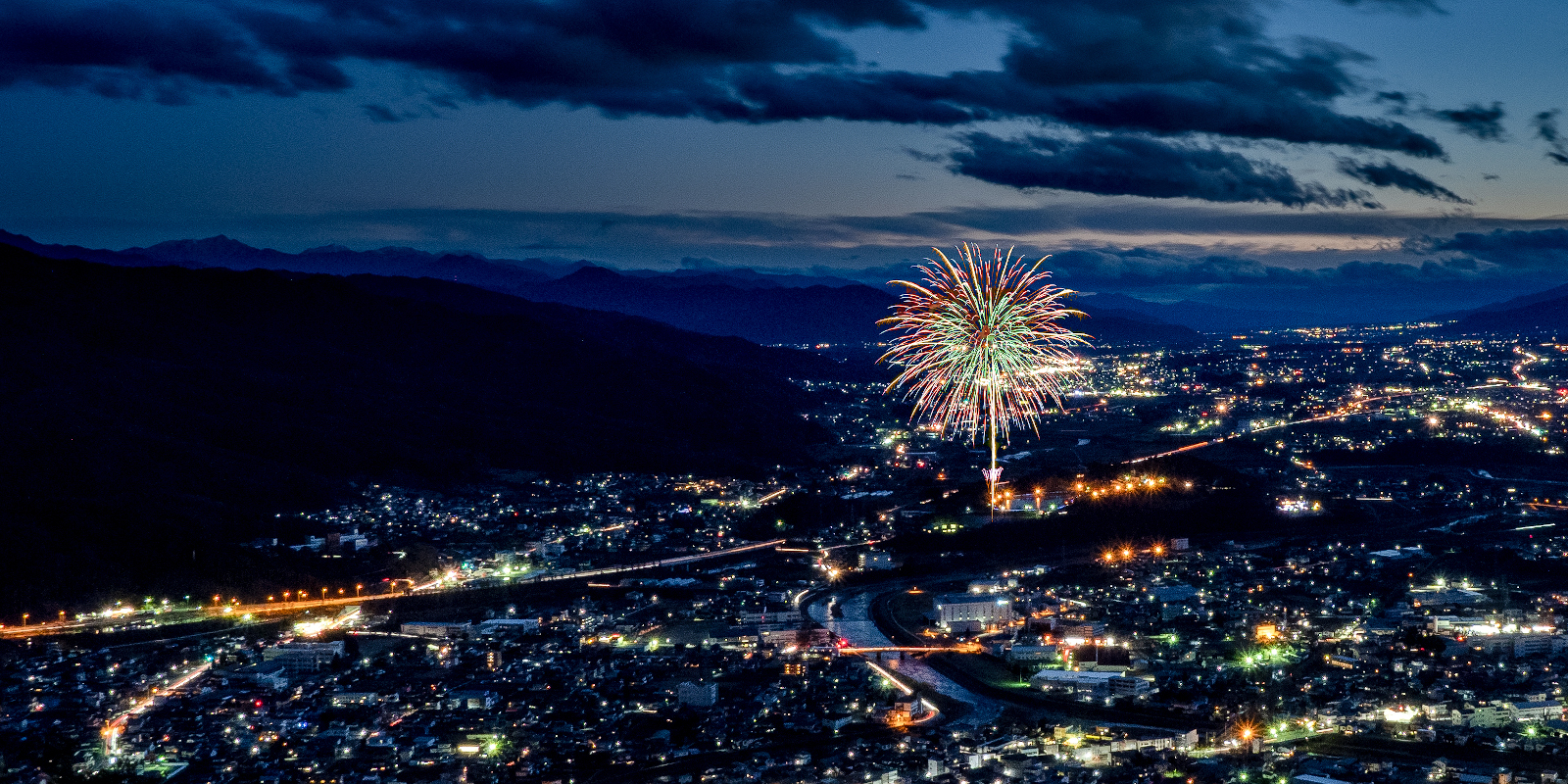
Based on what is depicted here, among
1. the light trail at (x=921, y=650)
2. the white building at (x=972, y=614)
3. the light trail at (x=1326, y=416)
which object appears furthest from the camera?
the light trail at (x=1326, y=416)

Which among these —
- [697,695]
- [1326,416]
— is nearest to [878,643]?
[697,695]

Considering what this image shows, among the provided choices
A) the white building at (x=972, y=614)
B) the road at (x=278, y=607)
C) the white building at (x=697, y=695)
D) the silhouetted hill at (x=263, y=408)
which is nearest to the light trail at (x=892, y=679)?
the white building at (x=697, y=695)

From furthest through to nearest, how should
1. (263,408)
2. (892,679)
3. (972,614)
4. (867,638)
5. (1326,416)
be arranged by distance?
(1326,416)
(263,408)
(972,614)
(867,638)
(892,679)

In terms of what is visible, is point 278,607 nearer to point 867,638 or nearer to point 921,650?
point 867,638

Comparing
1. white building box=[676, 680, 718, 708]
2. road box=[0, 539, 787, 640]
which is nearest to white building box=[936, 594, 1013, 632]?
white building box=[676, 680, 718, 708]

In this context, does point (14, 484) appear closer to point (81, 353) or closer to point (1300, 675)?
point (81, 353)

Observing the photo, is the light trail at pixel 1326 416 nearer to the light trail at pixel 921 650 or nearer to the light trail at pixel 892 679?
the light trail at pixel 921 650
